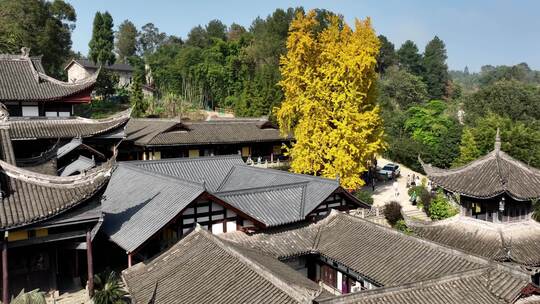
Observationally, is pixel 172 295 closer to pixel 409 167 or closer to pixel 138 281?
pixel 138 281

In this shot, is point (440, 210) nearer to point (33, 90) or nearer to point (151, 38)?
point (33, 90)

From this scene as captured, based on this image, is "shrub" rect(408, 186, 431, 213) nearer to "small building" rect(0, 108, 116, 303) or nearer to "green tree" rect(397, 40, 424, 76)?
"small building" rect(0, 108, 116, 303)

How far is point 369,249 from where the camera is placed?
54.5 feet

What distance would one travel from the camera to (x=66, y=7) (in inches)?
2621

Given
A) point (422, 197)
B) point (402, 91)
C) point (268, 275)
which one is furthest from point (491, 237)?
point (402, 91)

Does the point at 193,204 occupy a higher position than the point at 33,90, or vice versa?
the point at 33,90

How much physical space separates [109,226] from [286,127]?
18512mm

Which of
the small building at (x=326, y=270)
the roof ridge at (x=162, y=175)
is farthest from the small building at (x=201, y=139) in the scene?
the small building at (x=326, y=270)

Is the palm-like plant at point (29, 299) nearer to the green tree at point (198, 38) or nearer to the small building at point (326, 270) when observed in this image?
the small building at point (326, 270)

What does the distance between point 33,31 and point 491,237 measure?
185ft

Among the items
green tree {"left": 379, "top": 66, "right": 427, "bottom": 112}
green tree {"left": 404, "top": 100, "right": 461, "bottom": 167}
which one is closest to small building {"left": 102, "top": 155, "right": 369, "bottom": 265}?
green tree {"left": 404, "top": 100, "right": 461, "bottom": 167}

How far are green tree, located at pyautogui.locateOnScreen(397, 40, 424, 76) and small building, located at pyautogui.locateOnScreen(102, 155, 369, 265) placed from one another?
91662mm

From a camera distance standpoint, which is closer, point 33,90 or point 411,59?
point 33,90

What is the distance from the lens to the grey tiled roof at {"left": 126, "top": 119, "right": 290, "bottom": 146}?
37812mm
